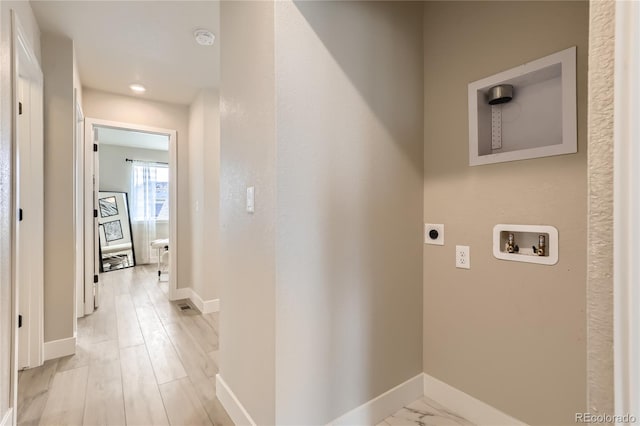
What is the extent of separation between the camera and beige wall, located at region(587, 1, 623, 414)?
429mm

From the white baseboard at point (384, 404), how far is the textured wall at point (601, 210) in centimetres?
131

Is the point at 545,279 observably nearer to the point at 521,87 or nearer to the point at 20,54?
the point at 521,87

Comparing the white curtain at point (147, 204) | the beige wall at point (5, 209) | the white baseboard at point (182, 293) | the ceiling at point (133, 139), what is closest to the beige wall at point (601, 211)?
the beige wall at point (5, 209)

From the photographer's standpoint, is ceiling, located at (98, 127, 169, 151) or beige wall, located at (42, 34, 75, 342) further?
ceiling, located at (98, 127, 169, 151)

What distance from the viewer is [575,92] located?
1298 mm

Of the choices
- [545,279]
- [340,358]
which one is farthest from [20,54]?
[545,279]

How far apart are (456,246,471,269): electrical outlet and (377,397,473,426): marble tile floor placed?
830 mm

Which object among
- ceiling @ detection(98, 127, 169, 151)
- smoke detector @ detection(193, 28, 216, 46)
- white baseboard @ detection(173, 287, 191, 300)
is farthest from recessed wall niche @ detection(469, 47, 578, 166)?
ceiling @ detection(98, 127, 169, 151)

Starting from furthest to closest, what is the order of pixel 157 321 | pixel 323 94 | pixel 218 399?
1. pixel 157 321
2. pixel 218 399
3. pixel 323 94

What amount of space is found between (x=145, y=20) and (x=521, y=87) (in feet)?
8.17

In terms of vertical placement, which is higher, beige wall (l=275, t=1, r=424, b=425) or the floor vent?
beige wall (l=275, t=1, r=424, b=425)

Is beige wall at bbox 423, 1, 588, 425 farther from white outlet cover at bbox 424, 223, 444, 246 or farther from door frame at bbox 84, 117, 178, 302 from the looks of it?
door frame at bbox 84, 117, 178, 302

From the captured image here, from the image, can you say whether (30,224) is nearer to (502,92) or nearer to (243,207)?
(243,207)
